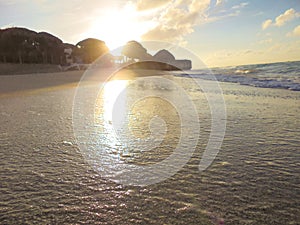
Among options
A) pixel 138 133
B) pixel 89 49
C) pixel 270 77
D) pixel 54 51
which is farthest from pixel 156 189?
pixel 89 49

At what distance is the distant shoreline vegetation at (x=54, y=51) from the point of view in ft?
108

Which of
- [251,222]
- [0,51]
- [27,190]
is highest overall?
[0,51]

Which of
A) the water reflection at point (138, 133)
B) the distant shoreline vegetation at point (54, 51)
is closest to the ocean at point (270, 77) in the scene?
the water reflection at point (138, 133)

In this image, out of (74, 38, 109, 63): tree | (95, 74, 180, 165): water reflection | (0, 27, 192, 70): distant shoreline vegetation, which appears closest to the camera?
(95, 74, 180, 165): water reflection

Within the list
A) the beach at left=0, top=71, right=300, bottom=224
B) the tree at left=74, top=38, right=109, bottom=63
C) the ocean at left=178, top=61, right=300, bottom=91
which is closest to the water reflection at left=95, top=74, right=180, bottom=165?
the beach at left=0, top=71, right=300, bottom=224

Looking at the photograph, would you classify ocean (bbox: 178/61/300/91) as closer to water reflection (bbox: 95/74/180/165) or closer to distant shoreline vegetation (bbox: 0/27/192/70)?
water reflection (bbox: 95/74/180/165)

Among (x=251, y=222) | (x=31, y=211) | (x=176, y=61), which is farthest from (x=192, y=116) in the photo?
(x=176, y=61)

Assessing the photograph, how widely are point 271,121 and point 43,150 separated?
411 cm

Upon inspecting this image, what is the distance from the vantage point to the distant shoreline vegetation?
→ 3306 centimetres

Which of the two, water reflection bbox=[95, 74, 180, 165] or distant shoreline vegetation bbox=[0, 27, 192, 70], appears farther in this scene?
distant shoreline vegetation bbox=[0, 27, 192, 70]

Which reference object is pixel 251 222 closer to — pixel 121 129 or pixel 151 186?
pixel 151 186

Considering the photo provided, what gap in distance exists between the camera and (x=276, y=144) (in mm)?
2811

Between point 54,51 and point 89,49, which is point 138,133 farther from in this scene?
point 89,49

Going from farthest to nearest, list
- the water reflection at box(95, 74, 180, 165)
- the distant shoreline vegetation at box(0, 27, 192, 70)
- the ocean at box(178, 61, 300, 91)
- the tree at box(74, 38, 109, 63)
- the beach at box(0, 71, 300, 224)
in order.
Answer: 1. the tree at box(74, 38, 109, 63)
2. the distant shoreline vegetation at box(0, 27, 192, 70)
3. the ocean at box(178, 61, 300, 91)
4. the water reflection at box(95, 74, 180, 165)
5. the beach at box(0, 71, 300, 224)
